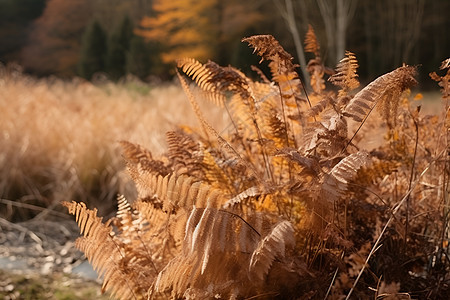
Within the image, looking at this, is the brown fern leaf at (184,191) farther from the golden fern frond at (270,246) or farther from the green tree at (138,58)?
the green tree at (138,58)

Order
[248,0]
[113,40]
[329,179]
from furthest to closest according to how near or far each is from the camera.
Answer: [113,40] < [248,0] < [329,179]

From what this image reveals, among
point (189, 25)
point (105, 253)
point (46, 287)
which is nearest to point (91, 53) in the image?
point (189, 25)

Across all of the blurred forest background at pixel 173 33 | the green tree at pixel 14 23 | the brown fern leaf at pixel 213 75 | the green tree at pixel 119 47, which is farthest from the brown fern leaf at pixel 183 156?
the green tree at pixel 14 23

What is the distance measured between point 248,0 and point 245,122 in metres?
17.9

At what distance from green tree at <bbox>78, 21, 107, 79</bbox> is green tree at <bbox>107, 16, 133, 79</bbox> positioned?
0.54 meters

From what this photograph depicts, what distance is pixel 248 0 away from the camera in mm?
18750

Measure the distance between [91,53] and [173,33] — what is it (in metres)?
3.70

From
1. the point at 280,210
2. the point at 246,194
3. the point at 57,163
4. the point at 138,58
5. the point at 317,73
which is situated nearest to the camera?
the point at 246,194

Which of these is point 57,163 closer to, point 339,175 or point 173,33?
point 339,175

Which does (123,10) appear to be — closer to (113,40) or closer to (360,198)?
(113,40)

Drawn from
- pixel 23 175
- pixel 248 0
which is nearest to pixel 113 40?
pixel 248 0

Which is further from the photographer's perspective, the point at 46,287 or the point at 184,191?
the point at 46,287

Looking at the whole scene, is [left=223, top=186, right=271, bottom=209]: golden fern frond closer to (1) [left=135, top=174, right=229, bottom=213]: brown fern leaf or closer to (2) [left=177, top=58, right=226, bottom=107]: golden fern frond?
(1) [left=135, top=174, right=229, bottom=213]: brown fern leaf

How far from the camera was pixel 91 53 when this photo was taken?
67.5 feet
